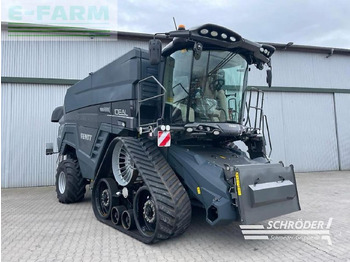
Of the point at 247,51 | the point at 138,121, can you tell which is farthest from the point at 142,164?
the point at 247,51

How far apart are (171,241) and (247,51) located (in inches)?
127

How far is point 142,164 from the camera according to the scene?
13.5 feet

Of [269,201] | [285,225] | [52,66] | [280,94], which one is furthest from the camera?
[280,94]

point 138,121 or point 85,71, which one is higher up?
point 85,71

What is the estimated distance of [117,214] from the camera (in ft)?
15.2

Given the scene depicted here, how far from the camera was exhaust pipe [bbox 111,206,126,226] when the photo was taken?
459 cm

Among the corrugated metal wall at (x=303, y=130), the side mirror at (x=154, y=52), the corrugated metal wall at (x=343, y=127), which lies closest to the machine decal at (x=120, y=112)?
the side mirror at (x=154, y=52)

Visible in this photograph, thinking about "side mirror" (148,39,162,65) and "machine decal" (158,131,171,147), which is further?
"machine decal" (158,131,171,147)

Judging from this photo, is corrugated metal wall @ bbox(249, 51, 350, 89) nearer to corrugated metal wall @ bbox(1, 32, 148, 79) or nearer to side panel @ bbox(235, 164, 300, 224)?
corrugated metal wall @ bbox(1, 32, 148, 79)

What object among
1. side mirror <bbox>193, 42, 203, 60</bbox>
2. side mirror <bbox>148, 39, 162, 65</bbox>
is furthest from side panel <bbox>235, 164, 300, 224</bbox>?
side mirror <bbox>148, 39, 162, 65</bbox>

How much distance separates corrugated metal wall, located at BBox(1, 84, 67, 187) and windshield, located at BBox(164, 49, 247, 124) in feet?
23.9

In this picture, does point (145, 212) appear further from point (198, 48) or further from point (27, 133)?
point (27, 133)

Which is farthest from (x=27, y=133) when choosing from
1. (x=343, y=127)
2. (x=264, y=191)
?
(x=343, y=127)

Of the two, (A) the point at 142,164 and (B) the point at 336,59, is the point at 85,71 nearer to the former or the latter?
(A) the point at 142,164
